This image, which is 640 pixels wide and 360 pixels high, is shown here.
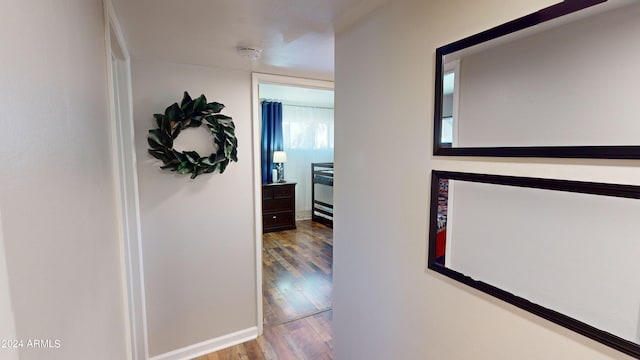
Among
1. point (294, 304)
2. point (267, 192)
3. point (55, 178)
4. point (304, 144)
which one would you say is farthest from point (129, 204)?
point (304, 144)

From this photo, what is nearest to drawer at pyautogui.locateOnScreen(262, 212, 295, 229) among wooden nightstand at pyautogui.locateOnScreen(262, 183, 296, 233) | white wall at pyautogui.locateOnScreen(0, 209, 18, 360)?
wooden nightstand at pyautogui.locateOnScreen(262, 183, 296, 233)

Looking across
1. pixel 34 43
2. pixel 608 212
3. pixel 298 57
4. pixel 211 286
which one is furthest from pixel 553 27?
pixel 211 286

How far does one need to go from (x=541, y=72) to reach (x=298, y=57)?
4.86 ft

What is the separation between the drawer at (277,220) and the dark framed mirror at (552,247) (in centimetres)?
443

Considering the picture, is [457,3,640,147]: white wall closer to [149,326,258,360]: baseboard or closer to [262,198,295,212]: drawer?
[149,326,258,360]: baseboard

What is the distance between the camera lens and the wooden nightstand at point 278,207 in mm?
5165

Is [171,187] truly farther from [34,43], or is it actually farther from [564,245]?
[564,245]

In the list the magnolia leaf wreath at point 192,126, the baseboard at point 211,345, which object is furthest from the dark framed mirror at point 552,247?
the baseboard at point 211,345

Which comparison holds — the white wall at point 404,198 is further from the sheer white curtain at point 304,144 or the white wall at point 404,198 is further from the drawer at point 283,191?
the sheer white curtain at point 304,144

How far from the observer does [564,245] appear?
0.71 meters

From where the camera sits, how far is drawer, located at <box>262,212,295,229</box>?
5203mm

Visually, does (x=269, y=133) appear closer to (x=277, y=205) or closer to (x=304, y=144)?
(x=304, y=144)

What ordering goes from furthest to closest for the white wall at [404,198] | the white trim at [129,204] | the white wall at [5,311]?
the white trim at [129,204], the white wall at [404,198], the white wall at [5,311]

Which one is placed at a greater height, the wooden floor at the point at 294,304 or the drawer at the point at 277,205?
the drawer at the point at 277,205
